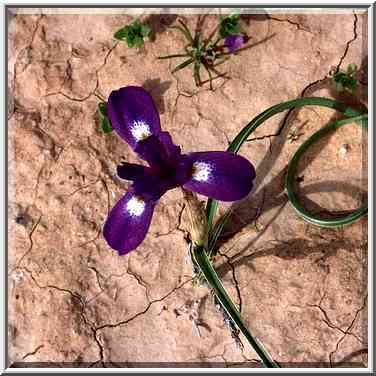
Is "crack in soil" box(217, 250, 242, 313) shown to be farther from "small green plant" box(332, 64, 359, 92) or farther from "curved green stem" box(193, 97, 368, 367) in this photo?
"small green plant" box(332, 64, 359, 92)

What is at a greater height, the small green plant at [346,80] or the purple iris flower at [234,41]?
the purple iris flower at [234,41]

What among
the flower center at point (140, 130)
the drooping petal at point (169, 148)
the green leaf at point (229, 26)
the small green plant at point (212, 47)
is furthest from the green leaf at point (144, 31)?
the drooping petal at point (169, 148)

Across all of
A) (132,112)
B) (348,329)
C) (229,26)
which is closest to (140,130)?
(132,112)

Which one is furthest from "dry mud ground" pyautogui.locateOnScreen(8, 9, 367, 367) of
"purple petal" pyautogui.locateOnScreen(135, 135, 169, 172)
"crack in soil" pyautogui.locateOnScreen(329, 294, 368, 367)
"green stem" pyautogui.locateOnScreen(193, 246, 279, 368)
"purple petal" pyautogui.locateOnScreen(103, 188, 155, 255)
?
"purple petal" pyautogui.locateOnScreen(135, 135, 169, 172)

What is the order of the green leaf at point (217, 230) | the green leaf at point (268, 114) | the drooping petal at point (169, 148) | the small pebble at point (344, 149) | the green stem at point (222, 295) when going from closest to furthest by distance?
the drooping petal at point (169, 148) → the green stem at point (222, 295) → the green leaf at point (268, 114) → the green leaf at point (217, 230) → the small pebble at point (344, 149)

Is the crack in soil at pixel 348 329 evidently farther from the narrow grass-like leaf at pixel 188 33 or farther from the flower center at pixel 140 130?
the narrow grass-like leaf at pixel 188 33

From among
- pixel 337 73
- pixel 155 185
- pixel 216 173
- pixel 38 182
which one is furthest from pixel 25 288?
pixel 337 73

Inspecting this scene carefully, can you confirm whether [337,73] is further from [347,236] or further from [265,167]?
[347,236]
